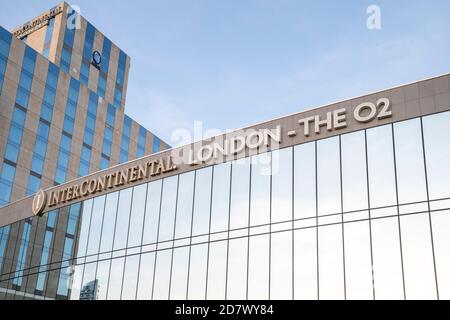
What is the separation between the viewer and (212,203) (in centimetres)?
3066

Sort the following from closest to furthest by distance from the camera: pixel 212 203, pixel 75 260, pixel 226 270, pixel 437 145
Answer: pixel 437 145 < pixel 226 270 < pixel 212 203 < pixel 75 260

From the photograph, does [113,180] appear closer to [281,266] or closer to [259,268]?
[259,268]

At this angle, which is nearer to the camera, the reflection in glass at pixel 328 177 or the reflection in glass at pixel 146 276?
the reflection in glass at pixel 328 177

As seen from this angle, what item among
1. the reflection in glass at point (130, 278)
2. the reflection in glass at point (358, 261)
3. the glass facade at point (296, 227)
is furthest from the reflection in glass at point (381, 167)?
the reflection in glass at point (130, 278)

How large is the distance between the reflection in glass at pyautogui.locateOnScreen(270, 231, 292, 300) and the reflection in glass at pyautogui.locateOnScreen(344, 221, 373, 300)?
2.82 metres

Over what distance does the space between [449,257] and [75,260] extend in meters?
23.6

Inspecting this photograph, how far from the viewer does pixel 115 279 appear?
33.6 m

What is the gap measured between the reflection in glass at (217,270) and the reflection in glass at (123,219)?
23.7 ft

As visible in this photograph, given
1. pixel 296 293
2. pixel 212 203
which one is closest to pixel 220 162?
pixel 212 203

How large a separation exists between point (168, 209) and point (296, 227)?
8912 millimetres

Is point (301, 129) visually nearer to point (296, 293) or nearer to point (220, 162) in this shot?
point (220, 162)

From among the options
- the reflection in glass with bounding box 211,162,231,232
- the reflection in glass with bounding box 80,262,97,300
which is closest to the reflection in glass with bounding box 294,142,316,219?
the reflection in glass with bounding box 211,162,231,232

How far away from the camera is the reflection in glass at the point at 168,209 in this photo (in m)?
32.1

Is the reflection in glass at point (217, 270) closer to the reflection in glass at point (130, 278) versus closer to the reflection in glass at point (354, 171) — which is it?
the reflection in glass at point (130, 278)
